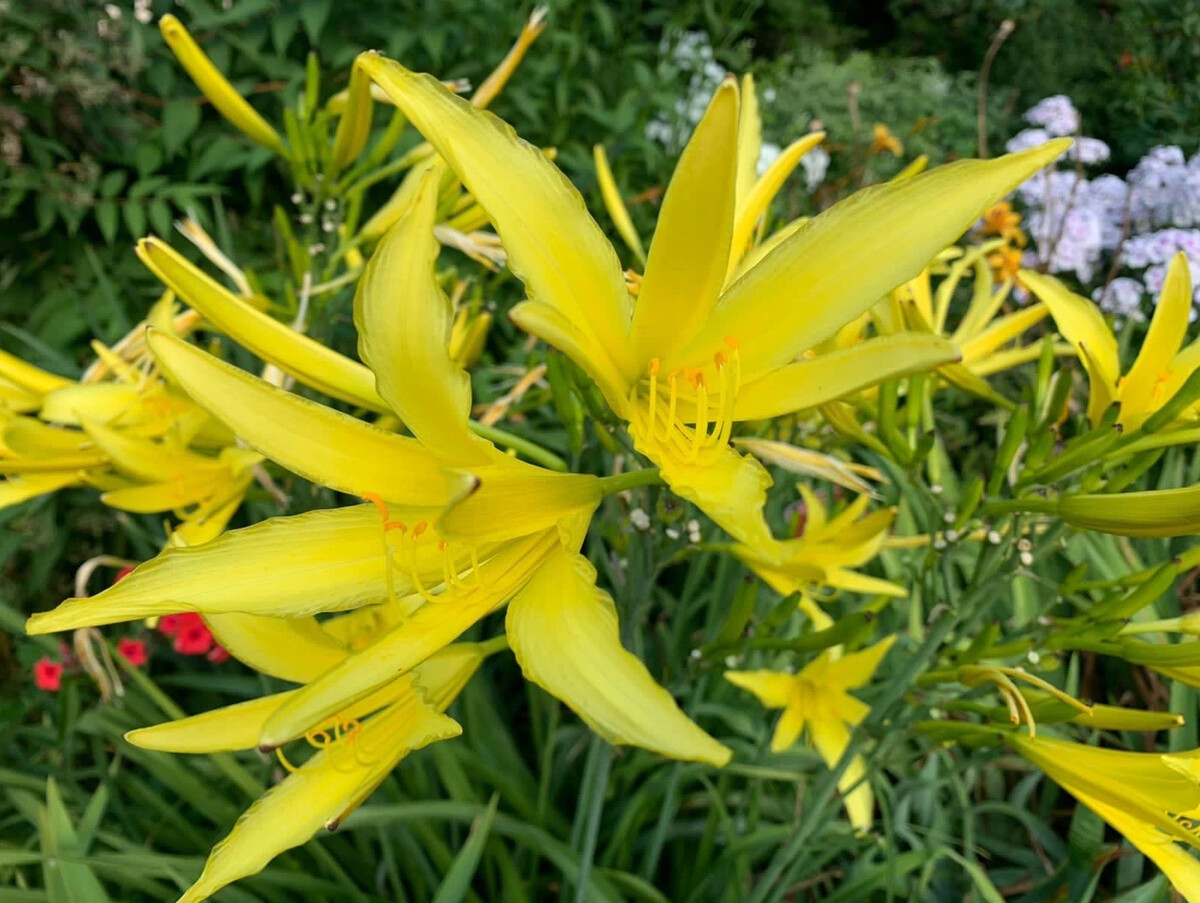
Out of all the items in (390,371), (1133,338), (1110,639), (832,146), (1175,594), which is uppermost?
(390,371)

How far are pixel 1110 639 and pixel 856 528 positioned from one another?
31 cm

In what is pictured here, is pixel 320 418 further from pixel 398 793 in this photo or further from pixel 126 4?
pixel 126 4

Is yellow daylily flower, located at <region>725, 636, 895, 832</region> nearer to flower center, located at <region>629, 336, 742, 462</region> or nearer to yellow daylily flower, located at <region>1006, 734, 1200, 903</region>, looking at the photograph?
yellow daylily flower, located at <region>1006, 734, 1200, 903</region>

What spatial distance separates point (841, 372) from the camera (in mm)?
595

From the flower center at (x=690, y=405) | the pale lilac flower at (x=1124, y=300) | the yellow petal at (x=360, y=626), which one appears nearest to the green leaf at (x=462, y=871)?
the yellow petal at (x=360, y=626)

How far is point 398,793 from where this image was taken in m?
1.35

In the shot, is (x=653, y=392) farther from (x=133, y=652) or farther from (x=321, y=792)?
(x=133, y=652)

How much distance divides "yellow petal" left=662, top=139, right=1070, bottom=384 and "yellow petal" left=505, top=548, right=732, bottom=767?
0.22 m

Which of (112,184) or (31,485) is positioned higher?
(112,184)

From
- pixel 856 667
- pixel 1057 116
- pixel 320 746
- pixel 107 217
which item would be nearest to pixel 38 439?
pixel 320 746

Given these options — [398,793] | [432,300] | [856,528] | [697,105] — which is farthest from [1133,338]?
[432,300]

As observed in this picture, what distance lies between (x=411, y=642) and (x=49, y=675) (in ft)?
4.37

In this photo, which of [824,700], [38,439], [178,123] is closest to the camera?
[38,439]

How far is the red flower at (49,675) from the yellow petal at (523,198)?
4.70 feet
